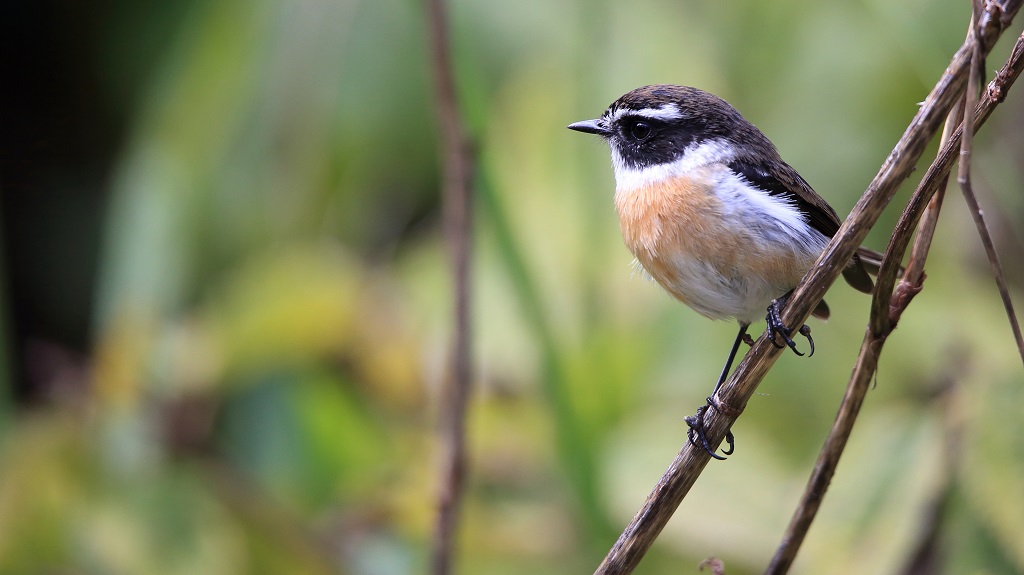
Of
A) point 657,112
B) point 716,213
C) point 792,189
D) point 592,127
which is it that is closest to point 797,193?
point 792,189

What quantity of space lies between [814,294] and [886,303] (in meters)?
0.15

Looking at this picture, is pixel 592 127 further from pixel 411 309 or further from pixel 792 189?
pixel 411 309

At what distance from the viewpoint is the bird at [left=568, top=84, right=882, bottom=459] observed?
194 cm

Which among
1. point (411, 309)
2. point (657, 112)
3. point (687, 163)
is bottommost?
point (411, 309)

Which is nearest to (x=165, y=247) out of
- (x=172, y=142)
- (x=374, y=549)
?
(x=172, y=142)

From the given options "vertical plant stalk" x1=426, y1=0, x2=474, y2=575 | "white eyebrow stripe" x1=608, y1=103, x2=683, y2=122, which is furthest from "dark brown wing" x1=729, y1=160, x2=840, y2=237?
"vertical plant stalk" x1=426, y1=0, x2=474, y2=575

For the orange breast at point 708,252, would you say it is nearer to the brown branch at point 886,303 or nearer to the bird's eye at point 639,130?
the bird's eye at point 639,130

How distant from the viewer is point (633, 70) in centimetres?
334

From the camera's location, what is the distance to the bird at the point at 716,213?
194 cm

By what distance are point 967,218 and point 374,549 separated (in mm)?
1916

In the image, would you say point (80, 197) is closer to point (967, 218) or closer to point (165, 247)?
point (165, 247)

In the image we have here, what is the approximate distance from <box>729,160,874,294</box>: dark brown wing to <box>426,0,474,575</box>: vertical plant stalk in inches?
22.5

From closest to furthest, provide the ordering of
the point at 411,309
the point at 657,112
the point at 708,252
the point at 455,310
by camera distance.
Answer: the point at 708,252, the point at 455,310, the point at 657,112, the point at 411,309

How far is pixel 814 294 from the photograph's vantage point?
130cm
